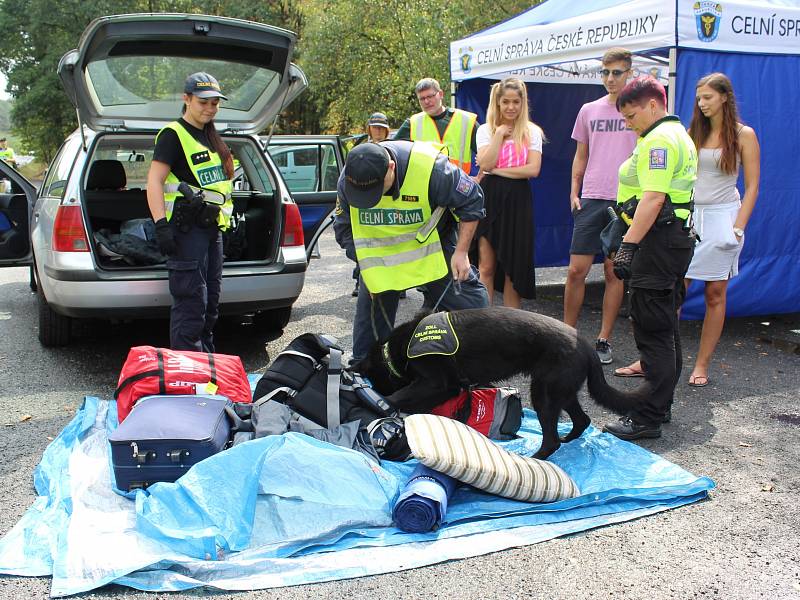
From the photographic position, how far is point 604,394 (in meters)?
3.39

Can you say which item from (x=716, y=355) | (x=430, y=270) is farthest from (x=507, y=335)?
(x=716, y=355)

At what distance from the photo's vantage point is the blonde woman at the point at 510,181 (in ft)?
17.5

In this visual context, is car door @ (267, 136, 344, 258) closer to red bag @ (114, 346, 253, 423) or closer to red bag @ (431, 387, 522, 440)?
red bag @ (114, 346, 253, 423)

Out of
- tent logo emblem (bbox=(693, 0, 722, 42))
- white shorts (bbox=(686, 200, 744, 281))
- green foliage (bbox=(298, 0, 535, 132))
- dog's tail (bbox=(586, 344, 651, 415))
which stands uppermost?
green foliage (bbox=(298, 0, 535, 132))

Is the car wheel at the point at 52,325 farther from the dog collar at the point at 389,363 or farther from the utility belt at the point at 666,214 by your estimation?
the utility belt at the point at 666,214

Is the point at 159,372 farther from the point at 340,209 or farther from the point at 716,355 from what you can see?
the point at 716,355

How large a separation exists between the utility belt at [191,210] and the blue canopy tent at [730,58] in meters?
3.08

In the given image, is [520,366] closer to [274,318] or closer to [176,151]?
[176,151]

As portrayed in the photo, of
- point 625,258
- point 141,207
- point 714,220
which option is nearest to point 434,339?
point 625,258

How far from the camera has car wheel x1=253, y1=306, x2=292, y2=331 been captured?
5738 mm

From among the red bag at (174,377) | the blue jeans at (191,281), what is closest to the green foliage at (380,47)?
the blue jeans at (191,281)

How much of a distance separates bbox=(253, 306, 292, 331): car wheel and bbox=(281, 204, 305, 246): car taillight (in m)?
0.66

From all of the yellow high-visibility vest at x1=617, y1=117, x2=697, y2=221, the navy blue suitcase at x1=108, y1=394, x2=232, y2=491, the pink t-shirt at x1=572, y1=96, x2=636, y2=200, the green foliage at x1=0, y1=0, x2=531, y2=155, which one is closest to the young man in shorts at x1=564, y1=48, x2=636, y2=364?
the pink t-shirt at x1=572, y1=96, x2=636, y2=200

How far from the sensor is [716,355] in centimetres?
536
